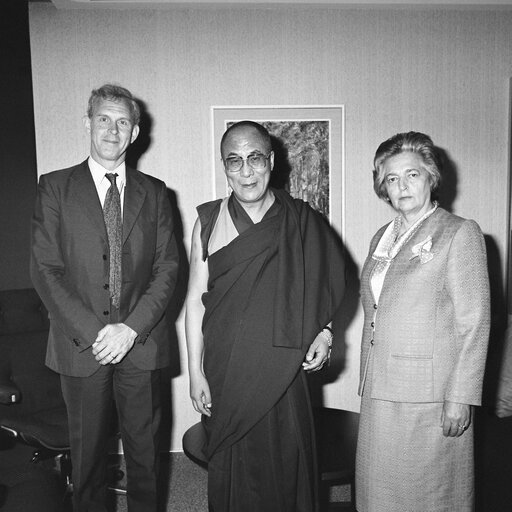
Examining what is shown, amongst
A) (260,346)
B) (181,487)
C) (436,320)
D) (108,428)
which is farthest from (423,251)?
(181,487)

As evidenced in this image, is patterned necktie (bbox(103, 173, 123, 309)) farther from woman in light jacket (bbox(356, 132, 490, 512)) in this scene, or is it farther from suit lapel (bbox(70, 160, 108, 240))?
woman in light jacket (bbox(356, 132, 490, 512))

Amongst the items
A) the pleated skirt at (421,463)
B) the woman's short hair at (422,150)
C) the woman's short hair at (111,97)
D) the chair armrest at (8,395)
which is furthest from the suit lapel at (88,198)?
the pleated skirt at (421,463)

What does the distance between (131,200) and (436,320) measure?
1.19 metres

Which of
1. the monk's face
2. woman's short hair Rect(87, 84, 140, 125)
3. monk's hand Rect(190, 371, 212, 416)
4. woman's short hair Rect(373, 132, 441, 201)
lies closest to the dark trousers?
monk's hand Rect(190, 371, 212, 416)

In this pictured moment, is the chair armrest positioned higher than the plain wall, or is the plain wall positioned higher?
the plain wall

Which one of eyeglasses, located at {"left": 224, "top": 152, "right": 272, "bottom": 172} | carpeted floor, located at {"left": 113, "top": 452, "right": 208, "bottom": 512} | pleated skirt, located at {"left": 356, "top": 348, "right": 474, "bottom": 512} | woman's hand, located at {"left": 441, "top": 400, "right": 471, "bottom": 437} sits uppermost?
eyeglasses, located at {"left": 224, "top": 152, "right": 272, "bottom": 172}

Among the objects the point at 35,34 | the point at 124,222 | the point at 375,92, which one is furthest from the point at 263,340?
the point at 35,34

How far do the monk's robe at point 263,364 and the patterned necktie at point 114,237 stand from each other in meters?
0.35

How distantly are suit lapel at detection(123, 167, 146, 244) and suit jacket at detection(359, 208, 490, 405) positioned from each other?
96cm

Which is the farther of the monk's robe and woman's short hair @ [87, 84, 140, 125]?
woman's short hair @ [87, 84, 140, 125]

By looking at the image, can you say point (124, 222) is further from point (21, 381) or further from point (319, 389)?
point (319, 389)

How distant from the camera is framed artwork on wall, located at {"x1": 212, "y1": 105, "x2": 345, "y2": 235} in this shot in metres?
2.79

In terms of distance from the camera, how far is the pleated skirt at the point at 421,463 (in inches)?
A: 63.1

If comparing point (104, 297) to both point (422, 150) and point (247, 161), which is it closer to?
point (247, 161)
